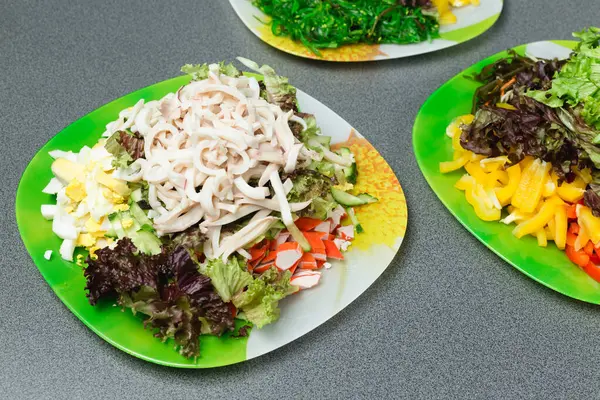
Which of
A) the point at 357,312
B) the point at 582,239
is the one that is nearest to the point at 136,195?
the point at 357,312

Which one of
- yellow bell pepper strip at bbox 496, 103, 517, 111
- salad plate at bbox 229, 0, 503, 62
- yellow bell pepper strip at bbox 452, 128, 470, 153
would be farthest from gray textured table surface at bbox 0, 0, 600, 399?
yellow bell pepper strip at bbox 496, 103, 517, 111

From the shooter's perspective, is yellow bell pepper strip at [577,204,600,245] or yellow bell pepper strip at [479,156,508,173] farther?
yellow bell pepper strip at [479,156,508,173]

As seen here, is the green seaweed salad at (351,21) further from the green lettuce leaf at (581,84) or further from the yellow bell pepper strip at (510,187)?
the yellow bell pepper strip at (510,187)

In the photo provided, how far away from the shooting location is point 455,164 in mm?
2197

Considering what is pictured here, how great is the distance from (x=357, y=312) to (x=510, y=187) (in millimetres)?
703

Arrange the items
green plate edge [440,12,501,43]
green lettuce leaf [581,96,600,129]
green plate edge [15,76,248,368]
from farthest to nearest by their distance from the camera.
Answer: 1. green plate edge [440,12,501,43]
2. green lettuce leaf [581,96,600,129]
3. green plate edge [15,76,248,368]

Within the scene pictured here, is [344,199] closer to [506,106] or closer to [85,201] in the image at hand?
[506,106]

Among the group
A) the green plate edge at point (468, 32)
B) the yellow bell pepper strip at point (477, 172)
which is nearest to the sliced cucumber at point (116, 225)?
the yellow bell pepper strip at point (477, 172)

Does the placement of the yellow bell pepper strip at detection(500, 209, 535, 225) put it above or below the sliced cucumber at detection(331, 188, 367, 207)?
below

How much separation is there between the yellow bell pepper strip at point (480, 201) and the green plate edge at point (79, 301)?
97 centimetres

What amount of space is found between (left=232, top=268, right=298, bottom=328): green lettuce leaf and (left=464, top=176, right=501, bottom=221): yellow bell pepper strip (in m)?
0.78

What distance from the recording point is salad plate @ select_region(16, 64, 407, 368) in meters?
1.67

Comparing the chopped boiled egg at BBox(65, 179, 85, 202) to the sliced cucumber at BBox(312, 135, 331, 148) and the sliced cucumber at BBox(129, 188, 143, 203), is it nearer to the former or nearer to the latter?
the sliced cucumber at BBox(129, 188, 143, 203)

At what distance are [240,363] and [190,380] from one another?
0.15 m
